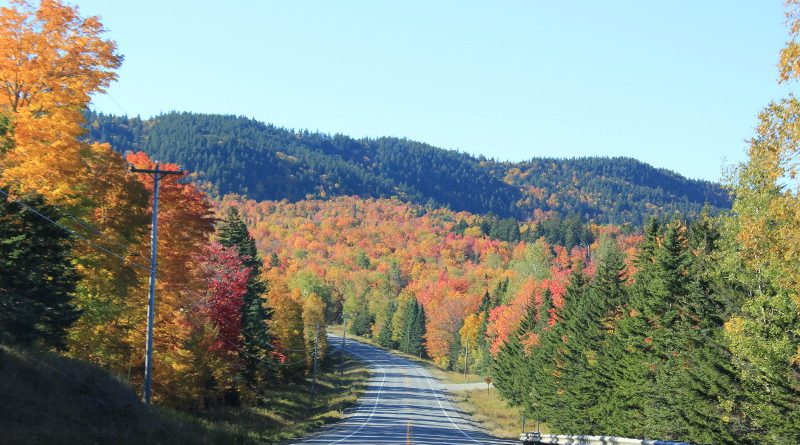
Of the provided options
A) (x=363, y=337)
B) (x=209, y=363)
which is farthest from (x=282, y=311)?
(x=363, y=337)

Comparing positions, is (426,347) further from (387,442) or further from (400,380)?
(387,442)

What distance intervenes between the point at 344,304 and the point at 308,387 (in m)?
109

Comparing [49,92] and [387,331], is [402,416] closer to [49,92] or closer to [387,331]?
[49,92]

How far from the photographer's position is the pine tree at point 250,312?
5360 centimetres

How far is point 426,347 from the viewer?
498 ft

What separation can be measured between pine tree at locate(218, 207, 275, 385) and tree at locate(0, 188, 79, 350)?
24.6 m

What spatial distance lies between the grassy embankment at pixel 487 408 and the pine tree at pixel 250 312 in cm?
1919

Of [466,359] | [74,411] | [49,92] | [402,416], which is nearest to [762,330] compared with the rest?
[74,411]

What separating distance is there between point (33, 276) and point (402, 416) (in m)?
45.4

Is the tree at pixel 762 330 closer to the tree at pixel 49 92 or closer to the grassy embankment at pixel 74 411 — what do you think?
the grassy embankment at pixel 74 411

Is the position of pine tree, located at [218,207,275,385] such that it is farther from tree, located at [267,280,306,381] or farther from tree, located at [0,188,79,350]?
tree, located at [0,188,79,350]

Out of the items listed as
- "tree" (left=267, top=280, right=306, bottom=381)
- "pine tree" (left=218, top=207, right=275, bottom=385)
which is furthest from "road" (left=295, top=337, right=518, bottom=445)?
"tree" (left=267, top=280, right=306, bottom=381)

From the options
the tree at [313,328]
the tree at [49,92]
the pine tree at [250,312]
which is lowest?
the tree at [313,328]

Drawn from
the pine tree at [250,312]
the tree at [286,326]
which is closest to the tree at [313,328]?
the tree at [286,326]
